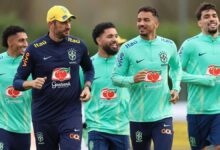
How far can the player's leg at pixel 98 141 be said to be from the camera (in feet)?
45.8

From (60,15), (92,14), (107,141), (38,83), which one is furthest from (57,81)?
(92,14)

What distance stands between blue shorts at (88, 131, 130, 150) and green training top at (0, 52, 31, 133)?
96cm

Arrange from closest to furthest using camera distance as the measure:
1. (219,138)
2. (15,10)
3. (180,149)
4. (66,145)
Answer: (66,145)
(219,138)
(180,149)
(15,10)

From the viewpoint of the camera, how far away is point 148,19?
45.1ft

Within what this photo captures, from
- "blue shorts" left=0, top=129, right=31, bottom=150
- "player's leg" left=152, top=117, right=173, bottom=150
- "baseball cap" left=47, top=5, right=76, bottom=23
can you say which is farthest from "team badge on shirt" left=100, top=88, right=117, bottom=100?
"baseball cap" left=47, top=5, right=76, bottom=23

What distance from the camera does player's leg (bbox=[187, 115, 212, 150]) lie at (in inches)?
563

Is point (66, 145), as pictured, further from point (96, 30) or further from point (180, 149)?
point (180, 149)

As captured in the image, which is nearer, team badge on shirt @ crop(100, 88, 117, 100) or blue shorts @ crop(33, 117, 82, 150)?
blue shorts @ crop(33, 117, 82, 150)

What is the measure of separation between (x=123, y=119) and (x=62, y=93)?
1348 millimetres

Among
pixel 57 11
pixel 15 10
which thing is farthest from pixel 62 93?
pixel 15 10

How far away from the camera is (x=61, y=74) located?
42.9ft

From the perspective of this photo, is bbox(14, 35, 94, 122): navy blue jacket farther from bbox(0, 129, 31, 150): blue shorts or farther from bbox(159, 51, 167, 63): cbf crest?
bbox(159, 51, 167, 63): cbf crest

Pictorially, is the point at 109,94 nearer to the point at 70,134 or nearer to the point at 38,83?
the point at 70,134

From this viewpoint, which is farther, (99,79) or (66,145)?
(99,79)
